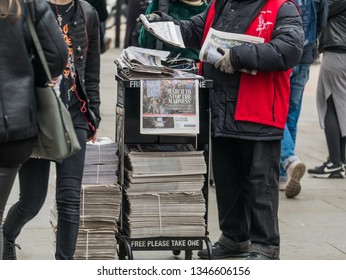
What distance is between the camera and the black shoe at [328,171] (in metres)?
9.89

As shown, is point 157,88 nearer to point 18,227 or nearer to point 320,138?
point 18,227

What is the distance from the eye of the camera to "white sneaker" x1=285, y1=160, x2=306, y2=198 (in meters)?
8.58

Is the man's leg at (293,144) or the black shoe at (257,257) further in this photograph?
the man's leg at (293,144)

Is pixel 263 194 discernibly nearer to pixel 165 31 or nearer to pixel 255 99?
pixel 255 99

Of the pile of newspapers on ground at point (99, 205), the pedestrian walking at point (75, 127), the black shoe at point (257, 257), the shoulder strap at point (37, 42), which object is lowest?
the black shoe at point (257, 257)

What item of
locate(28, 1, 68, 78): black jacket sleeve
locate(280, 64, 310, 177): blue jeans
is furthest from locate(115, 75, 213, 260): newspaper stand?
locate(280, 64, 310, 177): blue jeans

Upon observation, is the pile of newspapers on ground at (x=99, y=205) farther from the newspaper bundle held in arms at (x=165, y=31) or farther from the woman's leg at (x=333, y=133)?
the woman's leg at (x=333, y=133)

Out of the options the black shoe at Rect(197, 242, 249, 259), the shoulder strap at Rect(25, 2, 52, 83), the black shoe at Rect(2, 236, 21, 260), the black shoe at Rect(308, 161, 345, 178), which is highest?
the shoulder strap at Rect(25, 2, 52, 83)

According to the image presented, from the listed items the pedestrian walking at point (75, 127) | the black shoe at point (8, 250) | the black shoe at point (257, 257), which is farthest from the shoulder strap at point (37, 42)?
the black shoe at point (257, 257)

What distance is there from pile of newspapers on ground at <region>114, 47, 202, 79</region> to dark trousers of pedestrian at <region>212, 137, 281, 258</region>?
1.77 ft

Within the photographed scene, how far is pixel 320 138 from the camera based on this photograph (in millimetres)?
12320

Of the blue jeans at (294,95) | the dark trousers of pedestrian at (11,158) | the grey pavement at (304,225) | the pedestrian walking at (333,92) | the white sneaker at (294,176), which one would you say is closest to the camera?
the dark trousers of pedestrian at (11,158)

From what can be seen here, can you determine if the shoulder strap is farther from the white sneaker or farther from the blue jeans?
the blue jeans
